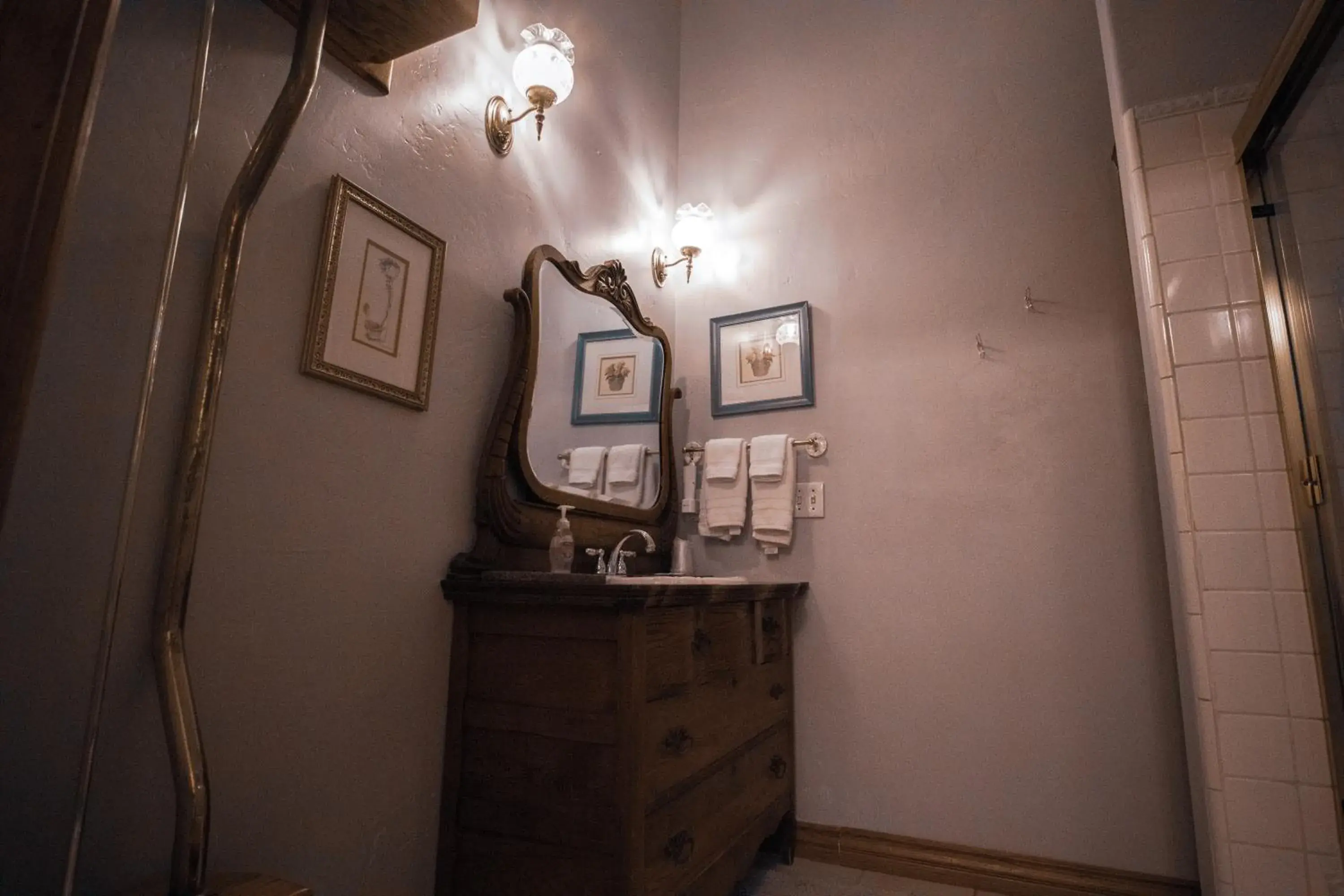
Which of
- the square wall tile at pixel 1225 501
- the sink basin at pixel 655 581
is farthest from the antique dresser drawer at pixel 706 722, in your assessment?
the square wall tile at pixel 1225 501

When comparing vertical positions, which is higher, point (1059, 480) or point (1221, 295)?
point (1221, 295)

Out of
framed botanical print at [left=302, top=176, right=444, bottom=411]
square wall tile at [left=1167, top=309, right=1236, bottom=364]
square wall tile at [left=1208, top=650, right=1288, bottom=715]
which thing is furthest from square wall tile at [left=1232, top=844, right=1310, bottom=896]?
framed botanical print at [left=302, top=176, right=444, bottom=411]

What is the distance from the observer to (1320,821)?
1.23m

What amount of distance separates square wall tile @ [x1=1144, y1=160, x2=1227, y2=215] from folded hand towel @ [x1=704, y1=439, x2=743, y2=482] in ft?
4.23

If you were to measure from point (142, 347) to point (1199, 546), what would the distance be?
1.93 m

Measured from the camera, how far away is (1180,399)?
4.66ft

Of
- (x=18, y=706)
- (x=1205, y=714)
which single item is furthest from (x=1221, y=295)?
(x=18, y=706)

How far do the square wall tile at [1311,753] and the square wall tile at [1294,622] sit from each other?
136 mm

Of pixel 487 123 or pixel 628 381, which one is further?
pixel 628 381

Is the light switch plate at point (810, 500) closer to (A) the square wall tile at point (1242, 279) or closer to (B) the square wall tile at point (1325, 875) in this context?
(A) the square wall tile at point (1242, 279)

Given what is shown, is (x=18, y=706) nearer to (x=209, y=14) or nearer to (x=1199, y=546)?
(x=209, y=14)

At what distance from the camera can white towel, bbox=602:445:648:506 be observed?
6.66 feet

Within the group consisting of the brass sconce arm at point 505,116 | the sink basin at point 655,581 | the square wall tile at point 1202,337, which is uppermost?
the brass sconce arm at point 505,116

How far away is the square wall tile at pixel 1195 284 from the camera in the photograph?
56.0 inches
